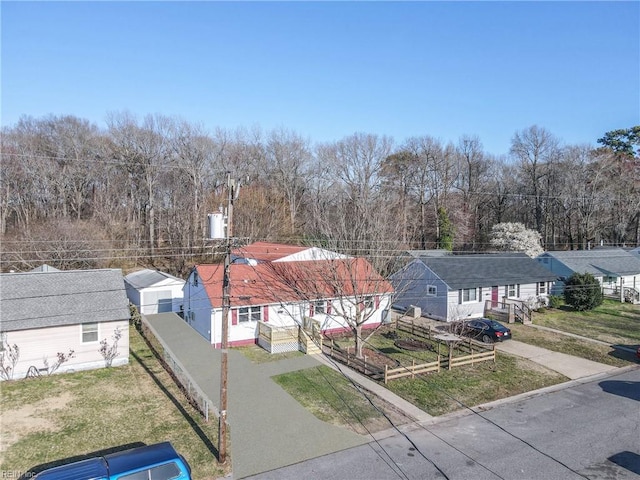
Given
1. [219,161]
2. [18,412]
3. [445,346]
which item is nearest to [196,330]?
[18,412]

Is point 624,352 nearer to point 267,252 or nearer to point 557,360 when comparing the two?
point 557,360

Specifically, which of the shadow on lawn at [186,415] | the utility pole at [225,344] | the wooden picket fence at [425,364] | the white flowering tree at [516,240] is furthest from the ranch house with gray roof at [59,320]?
the white flowering tree at [516,240]

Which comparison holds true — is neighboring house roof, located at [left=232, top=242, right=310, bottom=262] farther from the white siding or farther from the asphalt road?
the asphalt road

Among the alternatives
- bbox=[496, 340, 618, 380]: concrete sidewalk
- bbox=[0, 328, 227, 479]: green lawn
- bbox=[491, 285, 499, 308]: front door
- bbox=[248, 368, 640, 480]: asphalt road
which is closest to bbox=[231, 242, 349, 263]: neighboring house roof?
bbox=[0, 328, 227, 479]: green lawn

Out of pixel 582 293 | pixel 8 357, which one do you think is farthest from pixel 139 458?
pixel 582 293

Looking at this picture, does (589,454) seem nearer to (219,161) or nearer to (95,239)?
(95,239)
